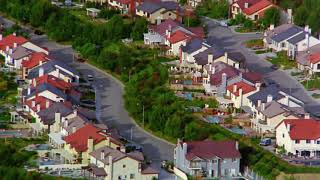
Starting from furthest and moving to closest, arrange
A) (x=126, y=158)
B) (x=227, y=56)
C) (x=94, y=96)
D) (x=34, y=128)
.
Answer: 1. (x=227, y=56)
2. (x=94, y=96)
3. (x=34, y=128)
4. (x=126, y=158)

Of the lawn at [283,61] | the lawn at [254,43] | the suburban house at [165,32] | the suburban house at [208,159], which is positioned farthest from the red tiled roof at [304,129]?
the lawn at [254,43]

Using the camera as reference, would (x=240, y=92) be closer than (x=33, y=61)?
Yes

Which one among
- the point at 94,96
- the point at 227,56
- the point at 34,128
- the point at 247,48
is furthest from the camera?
the point at 247,48

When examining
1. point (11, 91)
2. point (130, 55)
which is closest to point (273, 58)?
point (130, 55)

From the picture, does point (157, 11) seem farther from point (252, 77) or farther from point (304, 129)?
point (304, 129)

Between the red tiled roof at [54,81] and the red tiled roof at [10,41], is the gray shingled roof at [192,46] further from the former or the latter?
the red tiled roof at [10,41]

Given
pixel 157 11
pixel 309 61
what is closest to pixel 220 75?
pixel 309 61

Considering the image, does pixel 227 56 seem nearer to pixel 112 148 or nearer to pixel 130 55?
pixel 130 55
